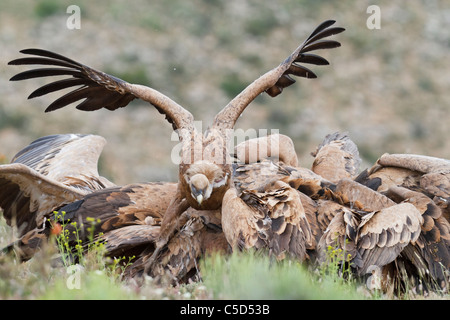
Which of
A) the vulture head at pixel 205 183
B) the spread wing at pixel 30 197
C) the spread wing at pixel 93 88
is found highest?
the spread wing at pixel 93 88

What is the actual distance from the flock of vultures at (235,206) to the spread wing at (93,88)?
0.01m

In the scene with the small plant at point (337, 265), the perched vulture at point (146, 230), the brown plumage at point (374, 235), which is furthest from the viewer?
the perched vulture at point (146, 230)

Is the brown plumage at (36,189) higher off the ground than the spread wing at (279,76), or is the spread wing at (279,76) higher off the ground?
the spread wing at (279,76)

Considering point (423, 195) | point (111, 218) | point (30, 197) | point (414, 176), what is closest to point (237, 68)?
point (414, 176)

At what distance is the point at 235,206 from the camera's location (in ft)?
20.6

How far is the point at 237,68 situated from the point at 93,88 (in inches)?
866

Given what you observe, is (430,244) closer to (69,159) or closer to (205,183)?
(205,183)

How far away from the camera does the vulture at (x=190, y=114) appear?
6.40 m

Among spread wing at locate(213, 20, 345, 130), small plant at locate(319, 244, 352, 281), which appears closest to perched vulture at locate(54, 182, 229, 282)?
spread wing at locate(213, 20, 345, 130)

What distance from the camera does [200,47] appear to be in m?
30.4

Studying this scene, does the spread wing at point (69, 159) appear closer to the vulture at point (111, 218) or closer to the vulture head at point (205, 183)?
the vulture at point (111, 218)

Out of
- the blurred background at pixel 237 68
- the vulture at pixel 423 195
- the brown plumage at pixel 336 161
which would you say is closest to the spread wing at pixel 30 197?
the brown plumage at pixel 336 161

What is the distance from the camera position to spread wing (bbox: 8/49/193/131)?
714 cm

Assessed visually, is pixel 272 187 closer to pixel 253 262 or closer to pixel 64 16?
pixel 253 262
